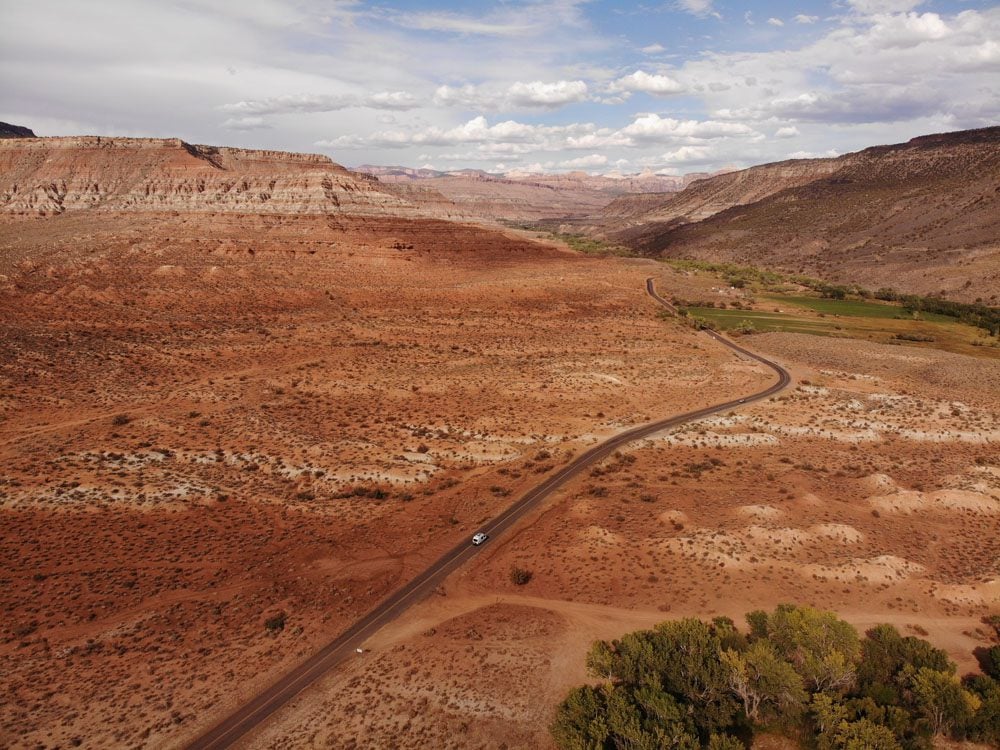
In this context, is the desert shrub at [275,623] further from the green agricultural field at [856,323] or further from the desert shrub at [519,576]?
the green agricultural field at [856,323]

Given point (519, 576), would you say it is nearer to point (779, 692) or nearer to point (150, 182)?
point (779, 692)

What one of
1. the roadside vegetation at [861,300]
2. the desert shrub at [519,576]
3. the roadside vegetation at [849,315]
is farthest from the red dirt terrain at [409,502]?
the roadside vegetation at [861,300]

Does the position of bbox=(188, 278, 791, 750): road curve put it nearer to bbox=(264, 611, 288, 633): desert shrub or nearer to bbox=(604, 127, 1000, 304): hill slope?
bbox=(264, 611, 288, 633): desert shrub

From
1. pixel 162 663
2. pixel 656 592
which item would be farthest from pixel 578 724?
pixel 162 663

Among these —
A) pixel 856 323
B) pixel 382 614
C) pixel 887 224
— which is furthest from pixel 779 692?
pixel 887 224

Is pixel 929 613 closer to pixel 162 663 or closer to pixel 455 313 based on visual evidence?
pixel 162 663

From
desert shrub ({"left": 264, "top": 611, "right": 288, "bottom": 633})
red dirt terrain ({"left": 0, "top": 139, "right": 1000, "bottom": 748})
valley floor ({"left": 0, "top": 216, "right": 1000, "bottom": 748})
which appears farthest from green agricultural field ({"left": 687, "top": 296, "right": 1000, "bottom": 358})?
desert shrub ({"left": 264, "top": 611, "right": 288, "bottom": 633})
